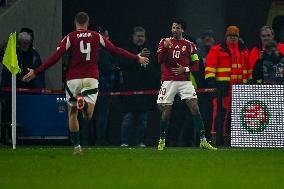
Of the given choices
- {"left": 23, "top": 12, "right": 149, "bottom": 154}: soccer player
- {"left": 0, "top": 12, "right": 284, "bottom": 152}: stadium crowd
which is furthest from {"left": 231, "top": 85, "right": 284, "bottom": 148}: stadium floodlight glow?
{"left": 23, "top": 12, "right": 149, "bottom": 154}: soccer player

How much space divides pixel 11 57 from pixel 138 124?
3311 mm

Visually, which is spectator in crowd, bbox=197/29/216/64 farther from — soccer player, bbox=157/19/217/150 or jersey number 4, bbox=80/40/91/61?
jersey number 4, bbox=80/40/91/61

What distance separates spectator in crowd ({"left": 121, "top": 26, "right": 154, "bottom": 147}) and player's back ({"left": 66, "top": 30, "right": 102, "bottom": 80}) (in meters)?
4.47

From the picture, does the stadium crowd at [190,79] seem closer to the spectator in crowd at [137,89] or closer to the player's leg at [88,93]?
the spectator in crowd at [137,89]

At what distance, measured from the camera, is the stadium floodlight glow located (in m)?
20.0

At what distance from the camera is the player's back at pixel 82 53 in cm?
1722

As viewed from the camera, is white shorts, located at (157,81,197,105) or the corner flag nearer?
white shorts, located at (157,81,197,105)

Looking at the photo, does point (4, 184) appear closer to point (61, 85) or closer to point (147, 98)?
point (147, 98)

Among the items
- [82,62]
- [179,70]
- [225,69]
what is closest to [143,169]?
[82,62]

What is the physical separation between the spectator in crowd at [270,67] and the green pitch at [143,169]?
9.79 feet

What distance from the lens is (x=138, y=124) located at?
72.0ft

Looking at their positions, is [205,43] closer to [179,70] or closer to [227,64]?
[227,64]

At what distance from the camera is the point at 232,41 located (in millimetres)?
21281

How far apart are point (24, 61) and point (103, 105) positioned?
1769 mm
